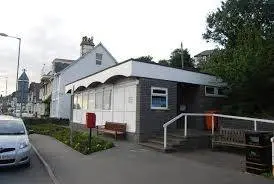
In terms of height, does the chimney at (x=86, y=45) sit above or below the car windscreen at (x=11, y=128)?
above

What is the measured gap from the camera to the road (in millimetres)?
9159

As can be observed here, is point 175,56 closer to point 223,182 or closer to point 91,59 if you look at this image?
point 91,59

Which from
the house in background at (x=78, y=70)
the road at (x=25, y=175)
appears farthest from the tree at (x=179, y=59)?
the road at (x=25, y=175)

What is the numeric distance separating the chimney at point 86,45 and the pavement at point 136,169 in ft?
103

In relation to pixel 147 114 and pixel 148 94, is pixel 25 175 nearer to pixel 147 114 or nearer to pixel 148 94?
pixel 147 114

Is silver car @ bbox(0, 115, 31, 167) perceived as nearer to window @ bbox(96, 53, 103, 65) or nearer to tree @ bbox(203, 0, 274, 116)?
tree @ bbox(203, 0, 274, 116)

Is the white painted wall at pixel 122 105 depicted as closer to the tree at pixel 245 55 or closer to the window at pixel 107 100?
the window at pixel 107 100

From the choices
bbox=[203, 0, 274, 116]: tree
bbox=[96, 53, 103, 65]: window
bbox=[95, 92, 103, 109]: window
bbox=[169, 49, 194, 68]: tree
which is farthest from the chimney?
bbox=[95, 92, 103, 109]: window

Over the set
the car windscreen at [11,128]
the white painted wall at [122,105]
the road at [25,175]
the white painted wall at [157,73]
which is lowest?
the road at [25,175]

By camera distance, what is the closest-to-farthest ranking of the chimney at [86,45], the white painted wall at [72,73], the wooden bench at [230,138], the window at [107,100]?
the wooden bench at [230,138] → the window at [107,100] → the white painted wall at [72,73] → the chimney at [86,45]

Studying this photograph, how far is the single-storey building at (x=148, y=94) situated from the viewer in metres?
16.8

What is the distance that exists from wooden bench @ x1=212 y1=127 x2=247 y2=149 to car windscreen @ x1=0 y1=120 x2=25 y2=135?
7.32m

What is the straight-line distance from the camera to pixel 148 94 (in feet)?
55.8

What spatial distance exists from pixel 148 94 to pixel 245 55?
436 inches
